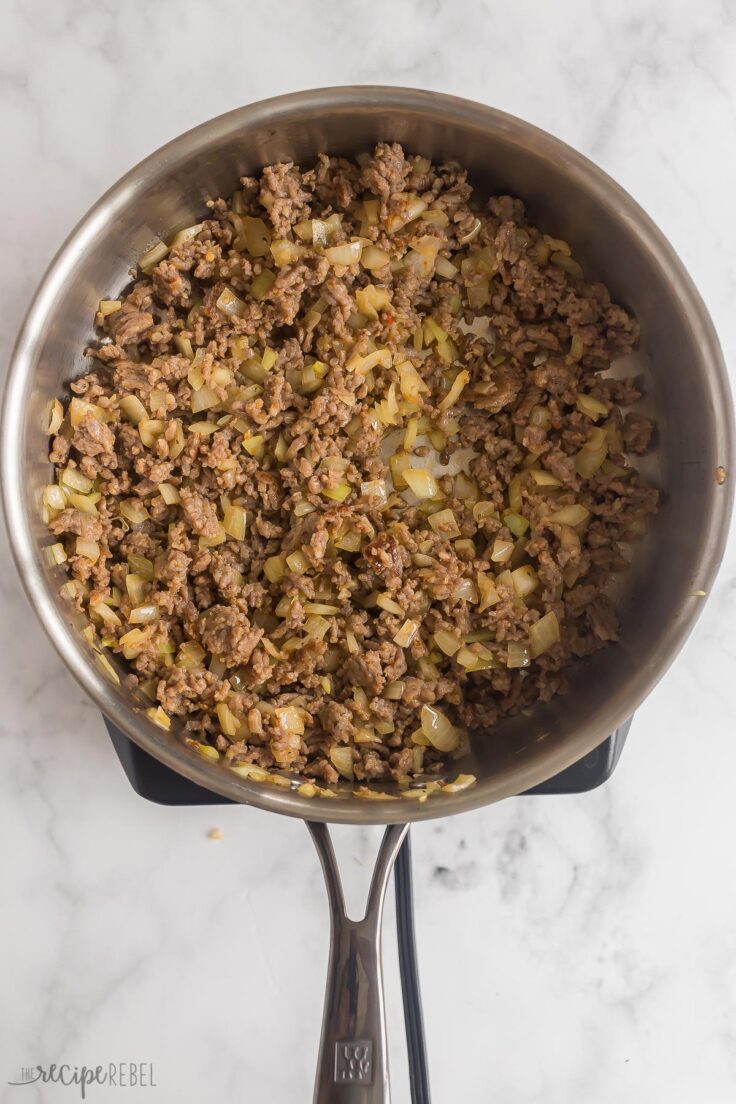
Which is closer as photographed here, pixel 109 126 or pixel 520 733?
pixel 520 733

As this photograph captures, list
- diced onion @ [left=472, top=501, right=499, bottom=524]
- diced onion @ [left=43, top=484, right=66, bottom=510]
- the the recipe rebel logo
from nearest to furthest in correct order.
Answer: diced onion @ [left=43, top=484, right=66, bottom=510] < diced onion @ [left=472, top=501, right=499, bottom=524] < the the recipe rebel logo

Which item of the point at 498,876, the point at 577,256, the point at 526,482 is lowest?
the point at 498,876

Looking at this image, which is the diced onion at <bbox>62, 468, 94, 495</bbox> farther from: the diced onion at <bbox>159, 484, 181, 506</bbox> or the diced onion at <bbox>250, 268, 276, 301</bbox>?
A: the diced onion at <bbox>250, 268, 276, 301</bbox>

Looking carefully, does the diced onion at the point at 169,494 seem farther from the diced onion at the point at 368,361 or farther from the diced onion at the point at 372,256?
the diced onion at the point at 372,256

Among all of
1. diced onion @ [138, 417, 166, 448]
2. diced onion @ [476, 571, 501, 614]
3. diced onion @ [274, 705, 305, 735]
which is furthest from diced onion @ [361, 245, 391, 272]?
diced onion @ [274, 705, 305, 735]

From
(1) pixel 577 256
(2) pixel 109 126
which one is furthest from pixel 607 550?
(2) pixel 109 126

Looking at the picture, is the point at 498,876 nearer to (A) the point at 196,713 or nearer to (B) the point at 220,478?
(A) the point at 196,713

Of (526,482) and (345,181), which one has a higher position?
(345,181)

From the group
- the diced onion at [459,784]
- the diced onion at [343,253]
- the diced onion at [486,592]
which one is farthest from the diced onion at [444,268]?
the diced onion at [459,784]
